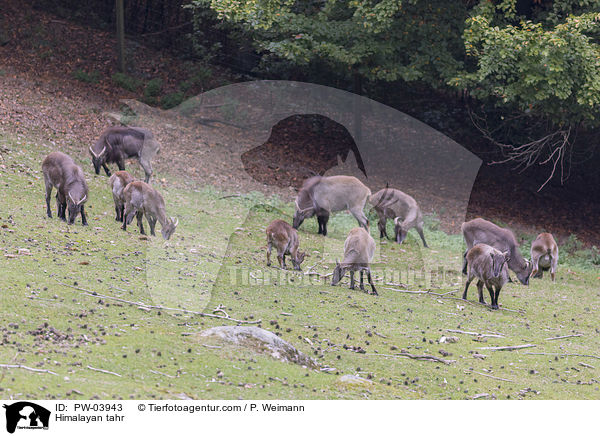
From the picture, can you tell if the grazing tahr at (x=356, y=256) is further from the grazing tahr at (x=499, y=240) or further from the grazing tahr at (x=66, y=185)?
the grazing tahr at (x=66, y=185)

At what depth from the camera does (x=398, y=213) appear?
50.1 ft

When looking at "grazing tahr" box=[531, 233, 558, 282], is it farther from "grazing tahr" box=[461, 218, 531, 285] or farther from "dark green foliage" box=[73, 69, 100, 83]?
"dark green foliage" box=[73, 69, 100, 83]

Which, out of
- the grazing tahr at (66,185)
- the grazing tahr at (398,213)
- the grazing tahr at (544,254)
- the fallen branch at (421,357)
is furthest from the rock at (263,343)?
the grazing tahr at (398,213)

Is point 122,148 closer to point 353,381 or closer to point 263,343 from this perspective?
point 263,343

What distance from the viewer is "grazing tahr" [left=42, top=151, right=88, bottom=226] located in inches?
464

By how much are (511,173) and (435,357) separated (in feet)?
53.5

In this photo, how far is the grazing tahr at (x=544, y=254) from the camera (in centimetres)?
1376

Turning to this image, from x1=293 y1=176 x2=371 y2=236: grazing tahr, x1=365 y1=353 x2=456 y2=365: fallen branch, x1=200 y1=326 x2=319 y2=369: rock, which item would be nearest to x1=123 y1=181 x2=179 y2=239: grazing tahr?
x1=293 y1=176 x2=371 y2=236: grazing tahr

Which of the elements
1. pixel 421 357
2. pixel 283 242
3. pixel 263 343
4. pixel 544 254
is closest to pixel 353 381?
pixel 263 343

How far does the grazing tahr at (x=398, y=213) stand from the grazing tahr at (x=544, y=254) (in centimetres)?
230

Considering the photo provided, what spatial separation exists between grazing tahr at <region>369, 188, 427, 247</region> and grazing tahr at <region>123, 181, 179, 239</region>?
4.87 meters

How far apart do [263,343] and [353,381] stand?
1.01 meters

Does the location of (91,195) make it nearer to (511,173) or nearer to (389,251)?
(389,251)

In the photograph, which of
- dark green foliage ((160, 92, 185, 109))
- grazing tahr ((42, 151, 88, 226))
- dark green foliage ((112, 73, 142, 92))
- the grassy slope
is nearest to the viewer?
the grassy slope
